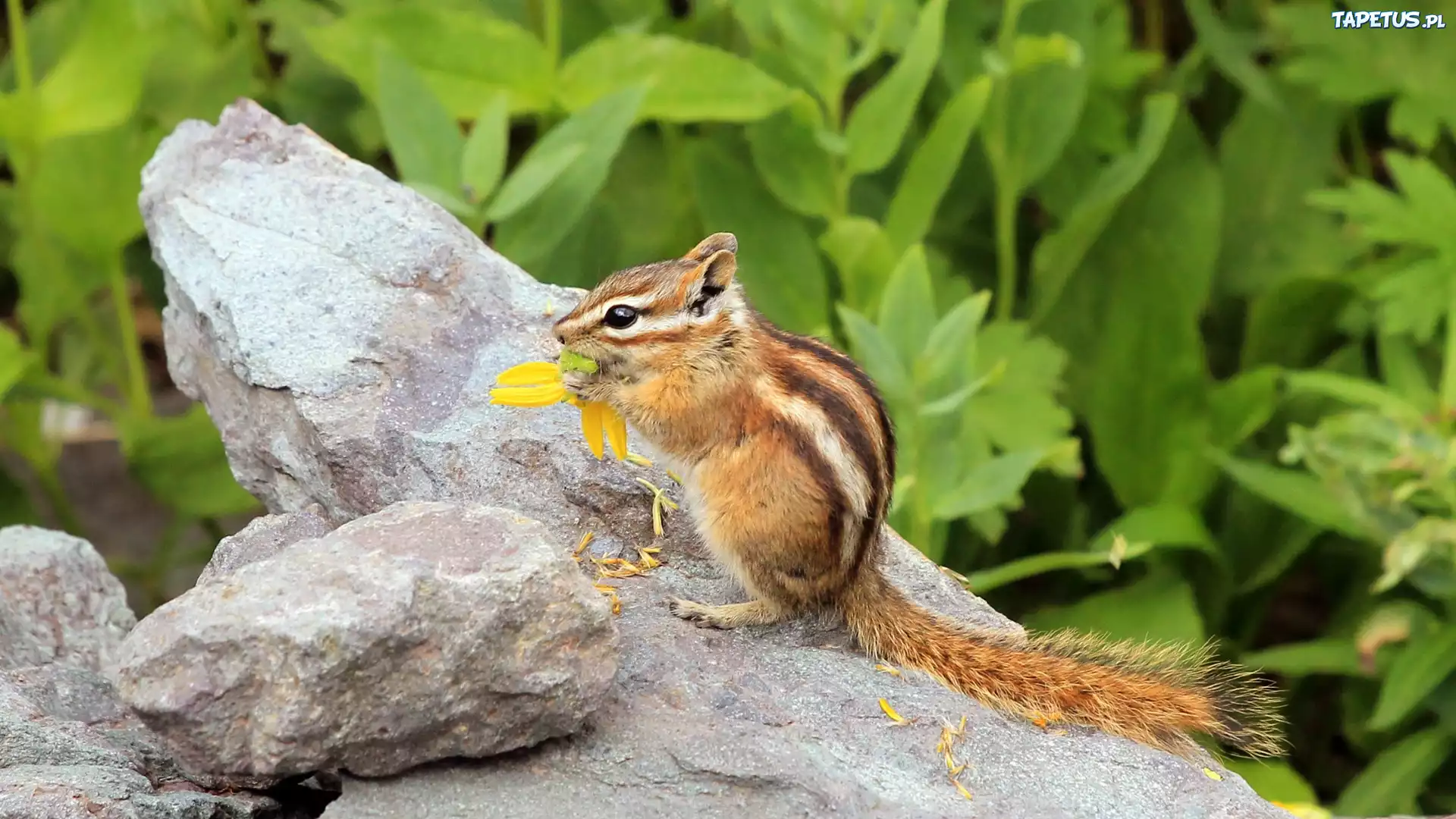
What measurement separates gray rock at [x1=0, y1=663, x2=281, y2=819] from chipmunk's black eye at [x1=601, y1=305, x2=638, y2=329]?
36.6 inches

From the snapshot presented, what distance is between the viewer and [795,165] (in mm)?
3730

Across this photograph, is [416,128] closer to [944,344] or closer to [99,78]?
[99,78]

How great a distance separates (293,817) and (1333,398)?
2884mm

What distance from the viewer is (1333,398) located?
4.00 metres

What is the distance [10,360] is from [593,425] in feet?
5.66

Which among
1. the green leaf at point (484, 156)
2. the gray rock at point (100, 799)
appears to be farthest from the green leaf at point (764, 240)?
the gray rock at point (100, 799)

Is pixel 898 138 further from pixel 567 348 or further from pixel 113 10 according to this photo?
pixel 113 10

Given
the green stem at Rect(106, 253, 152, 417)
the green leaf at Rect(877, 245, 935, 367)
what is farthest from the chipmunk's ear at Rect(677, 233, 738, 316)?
the green stem at Rect(106, 253, 152, 417)

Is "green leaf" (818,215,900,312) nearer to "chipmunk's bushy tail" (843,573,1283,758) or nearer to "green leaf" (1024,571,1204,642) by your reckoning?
"green leaf" (1024,571,1204,642)

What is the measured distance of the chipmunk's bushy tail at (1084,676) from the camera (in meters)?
2.36

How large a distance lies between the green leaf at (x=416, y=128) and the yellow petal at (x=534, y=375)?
36.0 inches

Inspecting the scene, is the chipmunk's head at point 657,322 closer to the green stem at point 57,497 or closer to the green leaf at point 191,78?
the green leaf at point 191,78

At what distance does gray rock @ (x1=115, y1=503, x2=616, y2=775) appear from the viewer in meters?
1.84

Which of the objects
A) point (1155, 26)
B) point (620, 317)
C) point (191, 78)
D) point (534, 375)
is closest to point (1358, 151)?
point (1155, 26)
